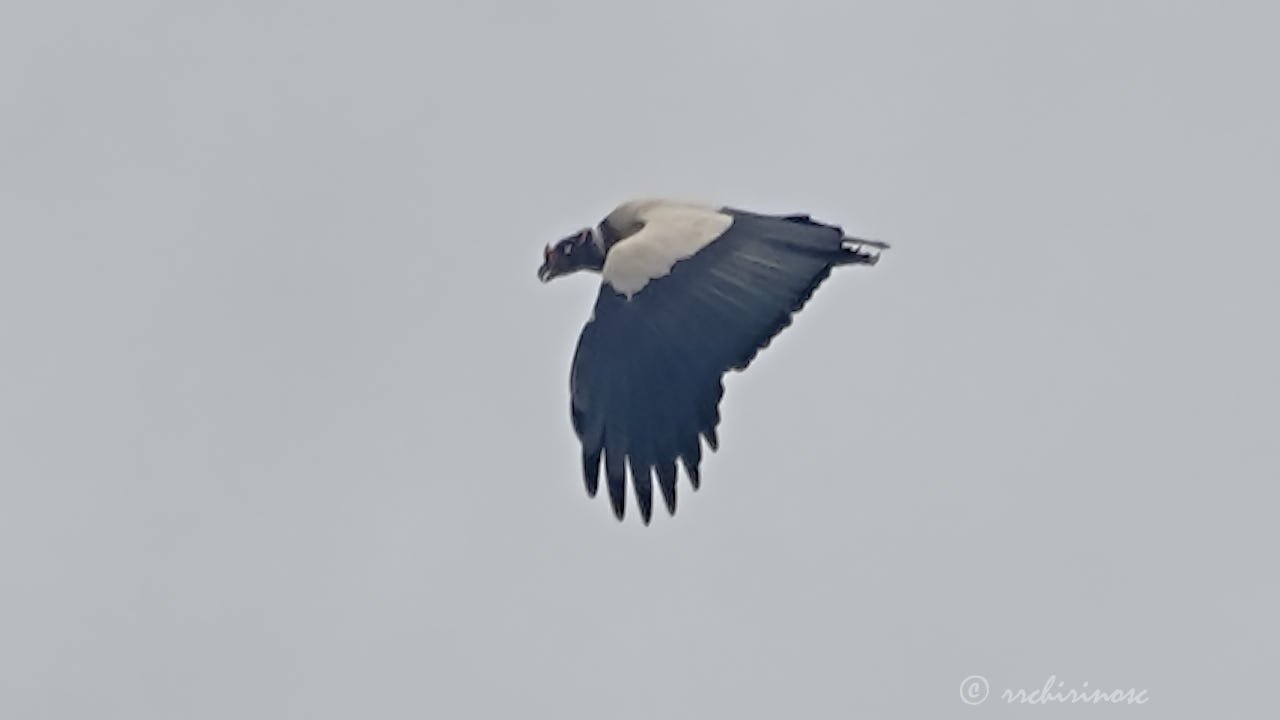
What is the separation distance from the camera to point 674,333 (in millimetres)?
29469

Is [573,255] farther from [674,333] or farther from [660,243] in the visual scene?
[674,333]

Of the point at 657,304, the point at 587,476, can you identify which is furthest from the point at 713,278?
the point at 587,476

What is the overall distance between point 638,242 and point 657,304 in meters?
0.99

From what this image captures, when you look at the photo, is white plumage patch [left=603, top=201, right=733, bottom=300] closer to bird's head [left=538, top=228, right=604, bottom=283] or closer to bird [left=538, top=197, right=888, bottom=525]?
bird [left=538, top=197, right=888, bottom=525]

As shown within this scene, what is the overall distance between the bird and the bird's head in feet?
7.25

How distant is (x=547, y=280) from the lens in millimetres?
33500

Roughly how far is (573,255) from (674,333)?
395cm

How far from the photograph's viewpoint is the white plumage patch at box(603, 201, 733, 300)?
29859 mm

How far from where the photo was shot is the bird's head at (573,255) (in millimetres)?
32969

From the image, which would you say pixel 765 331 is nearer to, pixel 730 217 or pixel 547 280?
pixel 730 217

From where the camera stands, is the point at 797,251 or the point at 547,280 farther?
the point at 547,280

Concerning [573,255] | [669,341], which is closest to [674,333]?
[669,341]

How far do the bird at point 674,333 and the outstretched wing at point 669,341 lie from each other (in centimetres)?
1

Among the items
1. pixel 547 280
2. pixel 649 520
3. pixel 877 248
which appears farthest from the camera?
pixel 547 280
